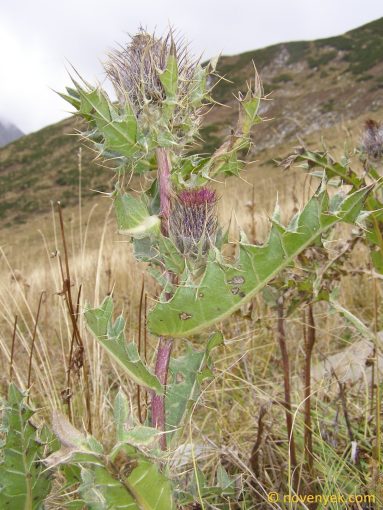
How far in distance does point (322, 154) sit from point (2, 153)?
187ft

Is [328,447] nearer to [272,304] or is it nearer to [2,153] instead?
[272,304]

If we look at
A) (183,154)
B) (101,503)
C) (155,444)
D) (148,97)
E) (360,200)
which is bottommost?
(101,503)

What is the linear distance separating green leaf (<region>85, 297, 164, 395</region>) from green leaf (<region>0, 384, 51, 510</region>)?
35cm

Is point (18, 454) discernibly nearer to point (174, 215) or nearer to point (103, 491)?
point (103, 491)

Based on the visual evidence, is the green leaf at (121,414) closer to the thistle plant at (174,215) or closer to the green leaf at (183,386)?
the thistle plant at (174,215)

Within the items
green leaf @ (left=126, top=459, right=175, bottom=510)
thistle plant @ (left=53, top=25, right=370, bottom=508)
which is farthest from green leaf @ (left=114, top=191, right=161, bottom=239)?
green leaf @ (left=126, top=459, right=175, bottom=510)

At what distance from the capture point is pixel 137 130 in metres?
1.34

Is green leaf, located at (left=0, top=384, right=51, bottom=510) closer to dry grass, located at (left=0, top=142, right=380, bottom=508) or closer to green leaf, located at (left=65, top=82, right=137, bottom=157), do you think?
dry grass, located at (left=0, top=142, right=380, bottom=508)

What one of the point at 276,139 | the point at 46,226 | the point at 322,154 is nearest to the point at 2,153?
the point at 46,226

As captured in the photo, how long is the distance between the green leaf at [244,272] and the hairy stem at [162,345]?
130 millimetres

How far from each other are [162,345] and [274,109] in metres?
48.6

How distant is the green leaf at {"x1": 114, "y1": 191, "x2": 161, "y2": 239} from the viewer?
51.9 inches

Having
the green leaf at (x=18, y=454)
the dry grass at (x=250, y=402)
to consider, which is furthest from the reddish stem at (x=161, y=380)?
the green leaf at (x=18, y=454)

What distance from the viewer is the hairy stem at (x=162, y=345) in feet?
4.41
